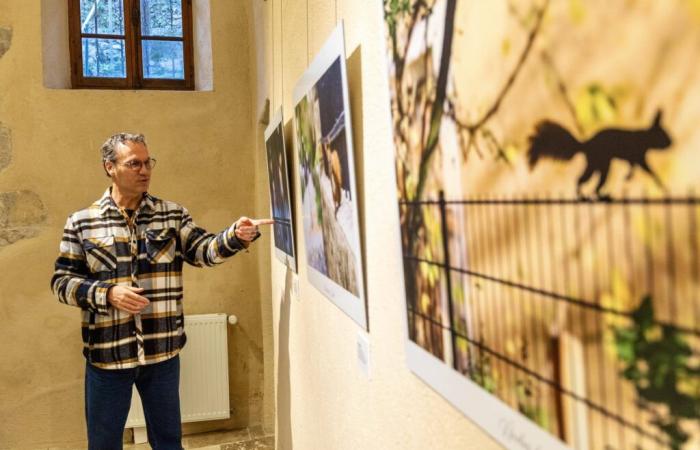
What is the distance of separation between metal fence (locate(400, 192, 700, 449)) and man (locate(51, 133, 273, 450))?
6.24 feet

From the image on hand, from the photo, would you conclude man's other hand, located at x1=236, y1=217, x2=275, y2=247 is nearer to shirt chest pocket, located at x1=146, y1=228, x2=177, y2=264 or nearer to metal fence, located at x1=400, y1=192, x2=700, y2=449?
shirt chest pocket, located at x1=146, y1=228, x2=177, y2=264

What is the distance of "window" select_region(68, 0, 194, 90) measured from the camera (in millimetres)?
4055

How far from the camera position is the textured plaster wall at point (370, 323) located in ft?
3.22

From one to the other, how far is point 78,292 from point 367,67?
181 cm

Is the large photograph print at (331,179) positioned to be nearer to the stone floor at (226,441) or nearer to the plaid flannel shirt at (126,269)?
the plaid flannel shirt at (126,269)

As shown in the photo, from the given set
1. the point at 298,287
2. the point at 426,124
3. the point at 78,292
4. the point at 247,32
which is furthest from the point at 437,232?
the point at 247,32

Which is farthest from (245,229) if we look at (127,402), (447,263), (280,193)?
(447,263)

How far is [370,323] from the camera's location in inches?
49.1

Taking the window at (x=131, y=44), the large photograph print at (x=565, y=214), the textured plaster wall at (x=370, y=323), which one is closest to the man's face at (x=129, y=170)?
the textured plaster wall at (x=370, y=323)

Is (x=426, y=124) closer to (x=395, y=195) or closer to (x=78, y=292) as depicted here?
(x=395, y=195)

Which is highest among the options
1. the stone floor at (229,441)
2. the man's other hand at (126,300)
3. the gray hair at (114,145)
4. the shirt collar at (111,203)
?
the gray hair at (114,145)

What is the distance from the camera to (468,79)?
0.67 meters

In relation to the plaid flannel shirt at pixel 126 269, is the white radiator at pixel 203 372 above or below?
below

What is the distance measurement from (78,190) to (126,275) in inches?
62.1
